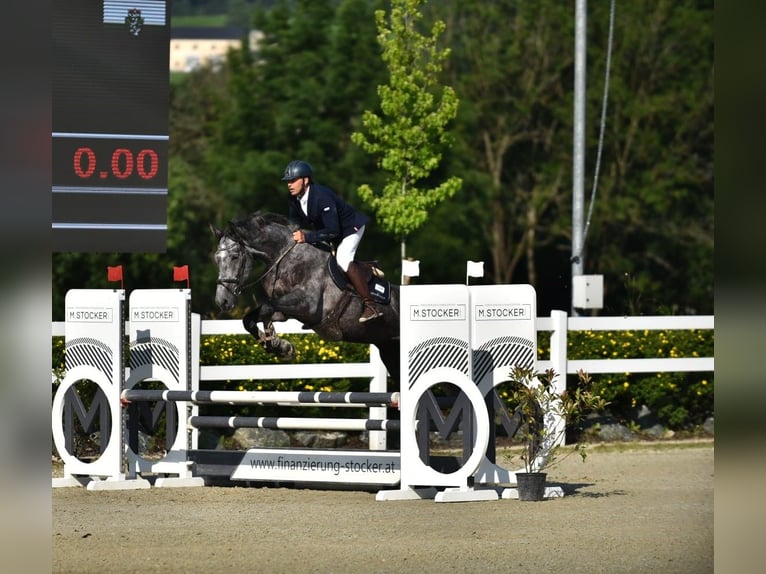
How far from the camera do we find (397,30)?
18031 mm

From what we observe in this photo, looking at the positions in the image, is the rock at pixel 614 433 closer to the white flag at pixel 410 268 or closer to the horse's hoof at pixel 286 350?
the horse's hoof at pixel 286 350

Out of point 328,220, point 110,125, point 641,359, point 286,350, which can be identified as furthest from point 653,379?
point 110,125

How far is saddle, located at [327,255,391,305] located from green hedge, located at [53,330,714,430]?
2.05m

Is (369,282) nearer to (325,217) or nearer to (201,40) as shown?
(325,217)

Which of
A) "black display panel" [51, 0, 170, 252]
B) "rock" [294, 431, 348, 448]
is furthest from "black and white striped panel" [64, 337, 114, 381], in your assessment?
"rock" [294, 431, 348, 448]

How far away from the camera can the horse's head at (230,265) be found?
8.27 m

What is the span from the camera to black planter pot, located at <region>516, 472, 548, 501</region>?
7.45m

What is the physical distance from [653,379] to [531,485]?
410 centimetres

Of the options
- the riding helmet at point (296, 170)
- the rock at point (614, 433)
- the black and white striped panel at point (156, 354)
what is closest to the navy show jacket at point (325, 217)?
the riding helmet at point (296, 170)

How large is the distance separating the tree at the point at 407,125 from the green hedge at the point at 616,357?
6938 millimetres

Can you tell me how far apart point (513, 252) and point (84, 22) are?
75.2 ft

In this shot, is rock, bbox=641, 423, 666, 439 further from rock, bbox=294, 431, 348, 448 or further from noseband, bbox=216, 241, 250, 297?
noseband, bbox=216, 241, 250, 297
